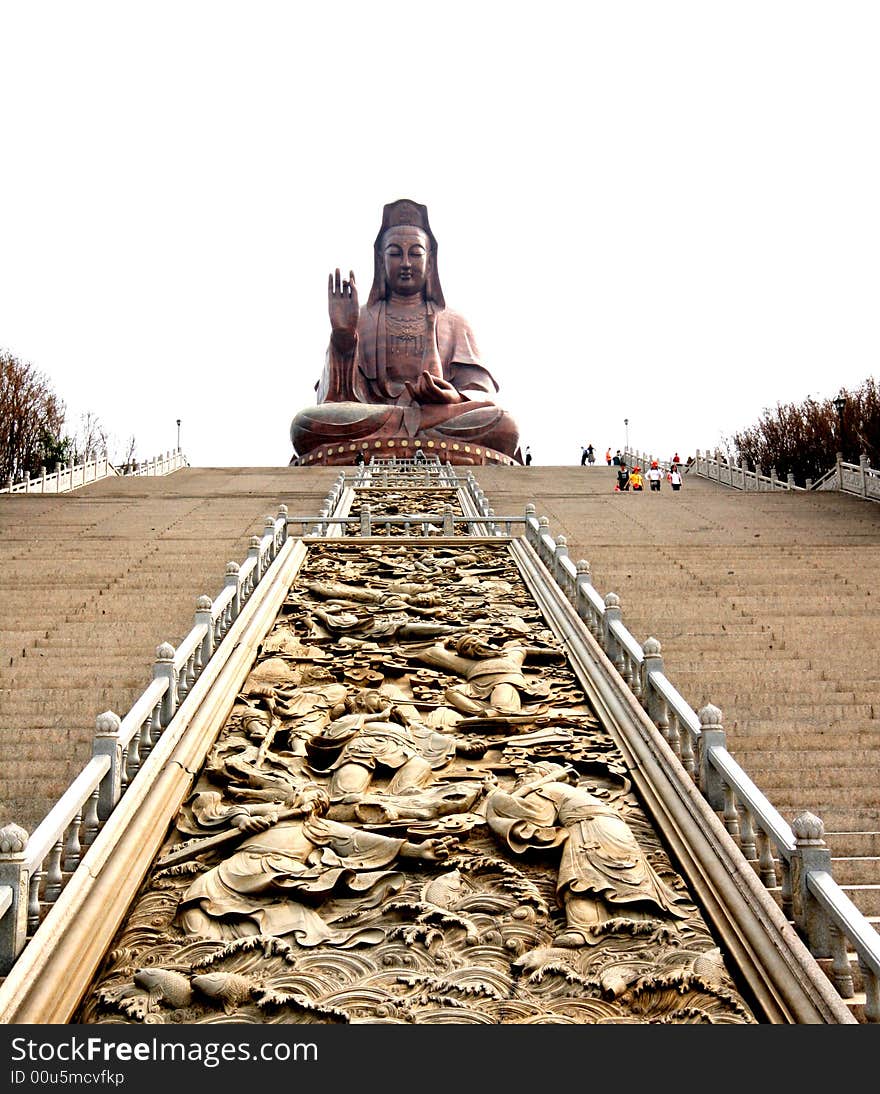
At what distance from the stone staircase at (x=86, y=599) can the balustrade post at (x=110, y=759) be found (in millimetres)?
460

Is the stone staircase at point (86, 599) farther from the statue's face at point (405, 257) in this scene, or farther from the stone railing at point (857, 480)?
the statue's face at point (405, 257)

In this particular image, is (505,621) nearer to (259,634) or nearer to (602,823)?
(259,634)

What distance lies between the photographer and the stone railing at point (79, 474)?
81.2 ft

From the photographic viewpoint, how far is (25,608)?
38.3ft

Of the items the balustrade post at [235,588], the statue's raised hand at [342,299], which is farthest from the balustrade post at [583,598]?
the statue's raised hand at [342,299]

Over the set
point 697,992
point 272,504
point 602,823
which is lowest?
point 697,992

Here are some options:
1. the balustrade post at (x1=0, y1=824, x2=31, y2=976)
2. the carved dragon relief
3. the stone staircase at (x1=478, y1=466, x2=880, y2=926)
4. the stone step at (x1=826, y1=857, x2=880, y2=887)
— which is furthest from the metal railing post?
the balustrade post at (x1=0, y1=824, x2=31, y2=976)

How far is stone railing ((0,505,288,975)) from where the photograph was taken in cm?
544

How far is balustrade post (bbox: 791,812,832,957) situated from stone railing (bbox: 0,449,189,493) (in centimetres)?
2066

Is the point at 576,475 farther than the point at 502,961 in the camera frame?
Yes

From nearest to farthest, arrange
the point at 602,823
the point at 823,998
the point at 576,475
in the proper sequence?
the point at 823,998
the point at 602,823
the point at 576,475

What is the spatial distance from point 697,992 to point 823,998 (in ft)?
1.72

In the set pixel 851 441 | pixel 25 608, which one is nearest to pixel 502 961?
pixel 25 608
